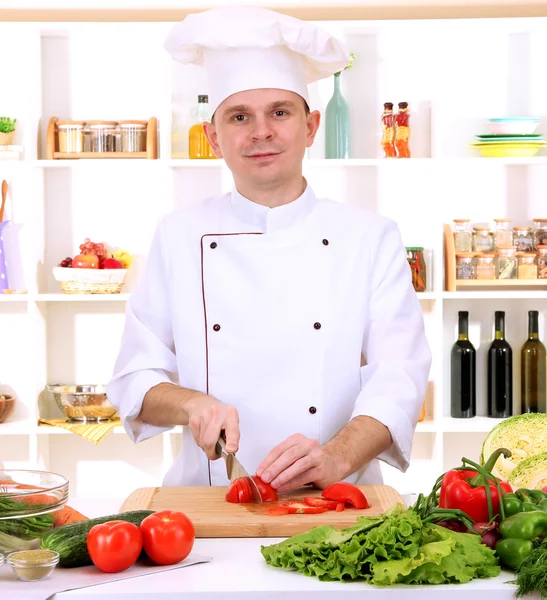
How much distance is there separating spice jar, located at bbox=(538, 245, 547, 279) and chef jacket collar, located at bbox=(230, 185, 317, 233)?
200cm

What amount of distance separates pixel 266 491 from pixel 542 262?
2.53 meters

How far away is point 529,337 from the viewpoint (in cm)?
397

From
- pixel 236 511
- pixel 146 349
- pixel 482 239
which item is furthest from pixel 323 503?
pixel 482 239

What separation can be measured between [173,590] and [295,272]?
1006 mm

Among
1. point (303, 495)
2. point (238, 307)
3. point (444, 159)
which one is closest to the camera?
point (303, 495)

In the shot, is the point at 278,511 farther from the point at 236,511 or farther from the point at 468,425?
the point at 468,425

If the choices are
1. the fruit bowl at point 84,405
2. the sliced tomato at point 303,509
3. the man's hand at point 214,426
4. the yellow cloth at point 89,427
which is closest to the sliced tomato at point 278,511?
the sliced tomato at point 303,509

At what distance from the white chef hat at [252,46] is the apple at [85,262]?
73.4 inches

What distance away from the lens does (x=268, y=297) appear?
2.15 m

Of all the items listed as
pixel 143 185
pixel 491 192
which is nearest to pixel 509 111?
pixel 491 192

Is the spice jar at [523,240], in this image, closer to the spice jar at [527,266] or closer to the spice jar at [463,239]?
the spice jar at [527,266]

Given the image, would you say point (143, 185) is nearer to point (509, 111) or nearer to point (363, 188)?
point (363, 188)

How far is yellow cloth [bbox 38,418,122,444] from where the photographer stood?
3746mm

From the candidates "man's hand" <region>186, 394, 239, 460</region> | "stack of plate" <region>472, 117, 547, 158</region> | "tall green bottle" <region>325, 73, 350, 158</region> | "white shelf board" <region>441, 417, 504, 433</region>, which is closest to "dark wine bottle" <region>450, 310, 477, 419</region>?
"white shelf board" <region>441, 417, 504, 433</region>
